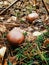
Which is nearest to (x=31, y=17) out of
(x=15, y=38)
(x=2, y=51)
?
(x=15, y=38)

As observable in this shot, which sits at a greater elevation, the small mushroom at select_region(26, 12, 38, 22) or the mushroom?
the small mushroom at select_region(26, 12, 38, 22)

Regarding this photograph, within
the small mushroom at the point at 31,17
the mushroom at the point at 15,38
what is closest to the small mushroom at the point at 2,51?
the mushroom at the point at 15,38

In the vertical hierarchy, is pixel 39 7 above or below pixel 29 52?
above

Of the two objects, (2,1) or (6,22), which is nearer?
(6,22)

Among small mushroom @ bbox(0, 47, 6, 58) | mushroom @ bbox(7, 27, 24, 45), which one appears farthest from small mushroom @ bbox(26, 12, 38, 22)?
small mushroom @ bbox(0, 47, 6, 58)

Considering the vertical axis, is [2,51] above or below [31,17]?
below

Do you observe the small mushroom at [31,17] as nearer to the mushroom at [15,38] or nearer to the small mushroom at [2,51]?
the mushroom at [15,38]

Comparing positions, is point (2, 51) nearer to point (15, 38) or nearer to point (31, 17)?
point (15, 38)

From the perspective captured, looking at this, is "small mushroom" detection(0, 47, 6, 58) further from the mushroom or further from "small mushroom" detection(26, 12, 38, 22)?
"small mushroom" detection(26, 12, 38, 22)

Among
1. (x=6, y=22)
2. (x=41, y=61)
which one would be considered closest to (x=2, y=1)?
(x=6, y=22)

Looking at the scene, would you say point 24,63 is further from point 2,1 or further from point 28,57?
point 2,1

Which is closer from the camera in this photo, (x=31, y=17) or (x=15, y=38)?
(x=15, y=38)
